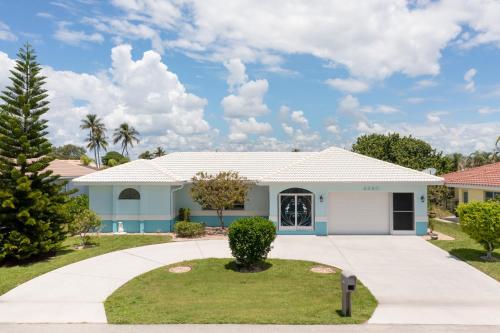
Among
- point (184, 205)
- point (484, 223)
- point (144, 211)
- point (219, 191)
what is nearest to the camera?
point (484, 223)

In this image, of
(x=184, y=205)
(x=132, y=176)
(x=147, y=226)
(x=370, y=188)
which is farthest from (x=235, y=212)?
(x=370, y=188)

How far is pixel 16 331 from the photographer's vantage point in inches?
305

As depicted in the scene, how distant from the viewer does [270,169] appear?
23250 millimetres

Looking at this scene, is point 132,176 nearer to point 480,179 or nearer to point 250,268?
point 250,268

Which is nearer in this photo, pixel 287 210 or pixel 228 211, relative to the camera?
pixel 287 210

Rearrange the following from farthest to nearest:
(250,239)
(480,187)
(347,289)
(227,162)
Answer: (227,162) → (480,187) → (250,239) → (347,289)

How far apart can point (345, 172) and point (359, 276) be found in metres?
8.70

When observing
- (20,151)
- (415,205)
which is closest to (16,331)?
(20,151)

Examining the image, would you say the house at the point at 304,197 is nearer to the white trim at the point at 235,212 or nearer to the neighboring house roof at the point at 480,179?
the white trim at the point at 235,212

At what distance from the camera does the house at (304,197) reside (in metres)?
19.0

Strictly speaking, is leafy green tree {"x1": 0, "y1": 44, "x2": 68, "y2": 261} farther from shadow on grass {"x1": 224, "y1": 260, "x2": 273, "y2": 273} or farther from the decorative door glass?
the decorative door glass

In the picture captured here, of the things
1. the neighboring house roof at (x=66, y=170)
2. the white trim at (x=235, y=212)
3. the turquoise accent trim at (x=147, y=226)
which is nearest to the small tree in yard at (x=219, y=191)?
the white trim at (x=235, y=212)

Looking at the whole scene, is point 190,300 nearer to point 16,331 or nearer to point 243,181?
point 16,331

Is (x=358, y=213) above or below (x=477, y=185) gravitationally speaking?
below
